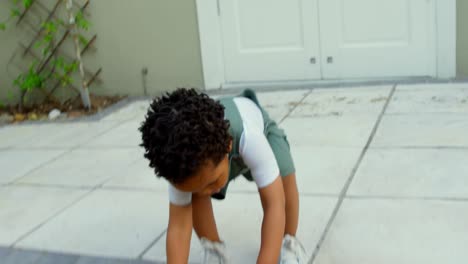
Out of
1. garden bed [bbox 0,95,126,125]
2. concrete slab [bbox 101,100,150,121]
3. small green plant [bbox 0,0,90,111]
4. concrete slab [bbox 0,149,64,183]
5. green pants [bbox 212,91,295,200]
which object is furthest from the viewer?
small green plant [bbox 0,0,90,111]

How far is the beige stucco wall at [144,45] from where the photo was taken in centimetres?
423

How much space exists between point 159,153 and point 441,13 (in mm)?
2908

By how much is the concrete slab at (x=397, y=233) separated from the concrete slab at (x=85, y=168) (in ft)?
3.94

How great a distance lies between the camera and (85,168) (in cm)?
288

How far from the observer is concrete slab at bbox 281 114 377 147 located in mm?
2799

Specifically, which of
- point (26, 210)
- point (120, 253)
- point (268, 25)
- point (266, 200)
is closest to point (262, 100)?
point (268, 25)

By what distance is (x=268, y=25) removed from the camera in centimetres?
407

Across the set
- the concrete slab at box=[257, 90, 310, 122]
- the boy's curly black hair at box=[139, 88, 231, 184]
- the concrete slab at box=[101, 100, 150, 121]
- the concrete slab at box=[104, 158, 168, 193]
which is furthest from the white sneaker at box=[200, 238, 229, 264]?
the concrete slab at box=[101, 100, 150, 121]

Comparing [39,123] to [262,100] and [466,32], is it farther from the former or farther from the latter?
[466,32]

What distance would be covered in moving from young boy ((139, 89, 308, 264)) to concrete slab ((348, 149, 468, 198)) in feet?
2.02

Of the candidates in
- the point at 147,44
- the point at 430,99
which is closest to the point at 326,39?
the point at 430,99

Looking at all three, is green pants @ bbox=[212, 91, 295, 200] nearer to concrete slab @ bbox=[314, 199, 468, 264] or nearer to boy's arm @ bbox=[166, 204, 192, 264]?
boy's arm @ bbox=[166, 204, 192, 264]

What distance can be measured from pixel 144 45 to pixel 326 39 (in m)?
1.34

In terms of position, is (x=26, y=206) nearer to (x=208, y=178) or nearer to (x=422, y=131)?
(x=208, y=178)
